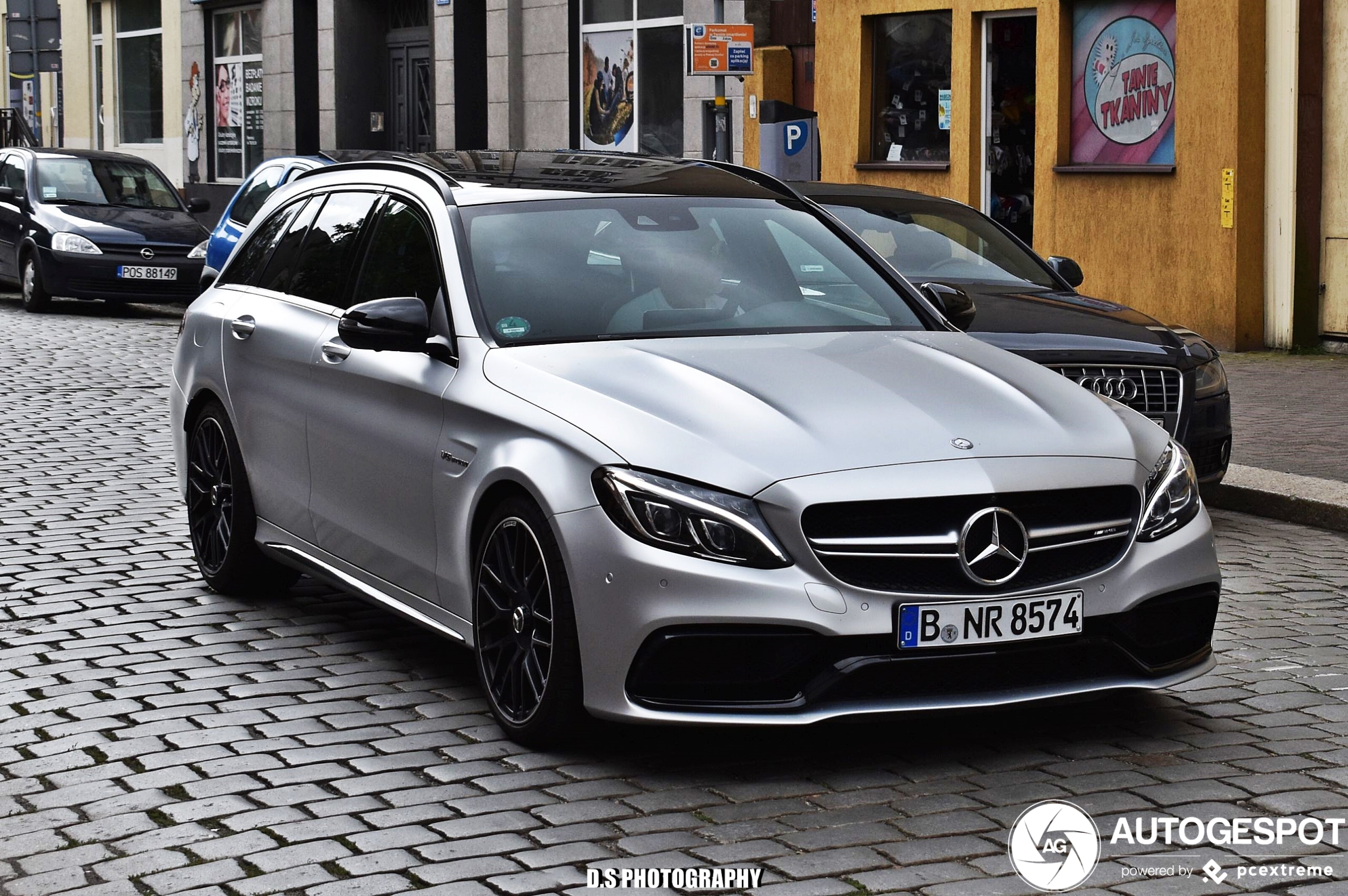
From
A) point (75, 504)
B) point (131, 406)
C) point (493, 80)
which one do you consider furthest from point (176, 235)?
point (75, 504)

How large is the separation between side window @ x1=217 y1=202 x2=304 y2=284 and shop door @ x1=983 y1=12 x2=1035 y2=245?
12.5 metres

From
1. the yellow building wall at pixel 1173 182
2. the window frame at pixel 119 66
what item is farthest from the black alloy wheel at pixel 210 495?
the window frame at pixel 119 66

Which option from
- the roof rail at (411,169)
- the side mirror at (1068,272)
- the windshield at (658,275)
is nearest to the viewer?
the windshield at (658,275)

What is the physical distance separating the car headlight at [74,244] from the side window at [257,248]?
47.4ft

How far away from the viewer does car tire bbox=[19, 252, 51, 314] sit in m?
21.9

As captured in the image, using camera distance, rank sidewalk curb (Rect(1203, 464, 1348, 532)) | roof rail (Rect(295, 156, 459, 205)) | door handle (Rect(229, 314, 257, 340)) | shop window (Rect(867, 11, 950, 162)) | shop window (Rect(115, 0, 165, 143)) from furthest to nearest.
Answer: shop window (Rect(115, 0, 165, 143)) → shop window (Rect(867, 11, 950, 162)) → sidewalk curb (Rect(1203, 464, 1348, 532)) → door handle (Rect(229, 314, 257, 340)) → roof rail (Rect(295, 156, 459, 205))

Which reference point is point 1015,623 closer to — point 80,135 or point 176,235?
point 176,235

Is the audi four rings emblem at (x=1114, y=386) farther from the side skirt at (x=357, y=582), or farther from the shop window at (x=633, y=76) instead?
the shop window at (x=633, y=76)

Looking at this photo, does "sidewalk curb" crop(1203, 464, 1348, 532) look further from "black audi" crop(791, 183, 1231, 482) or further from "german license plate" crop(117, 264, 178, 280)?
"german license plate" crop(117, 264, 178, 280)

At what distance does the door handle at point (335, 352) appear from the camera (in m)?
6.36

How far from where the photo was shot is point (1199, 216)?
666 inches

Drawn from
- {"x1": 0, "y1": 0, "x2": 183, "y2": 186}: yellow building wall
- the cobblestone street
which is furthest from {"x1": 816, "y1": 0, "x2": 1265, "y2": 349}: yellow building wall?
{"x1": 0, "y1": 0, "x2": 183, "y2": 186}: yellow building wall

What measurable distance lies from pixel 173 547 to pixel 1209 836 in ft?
16.8

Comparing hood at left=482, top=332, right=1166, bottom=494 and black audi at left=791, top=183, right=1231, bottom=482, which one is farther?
black audi at left=791, top=183, right=1231, bottom=482
